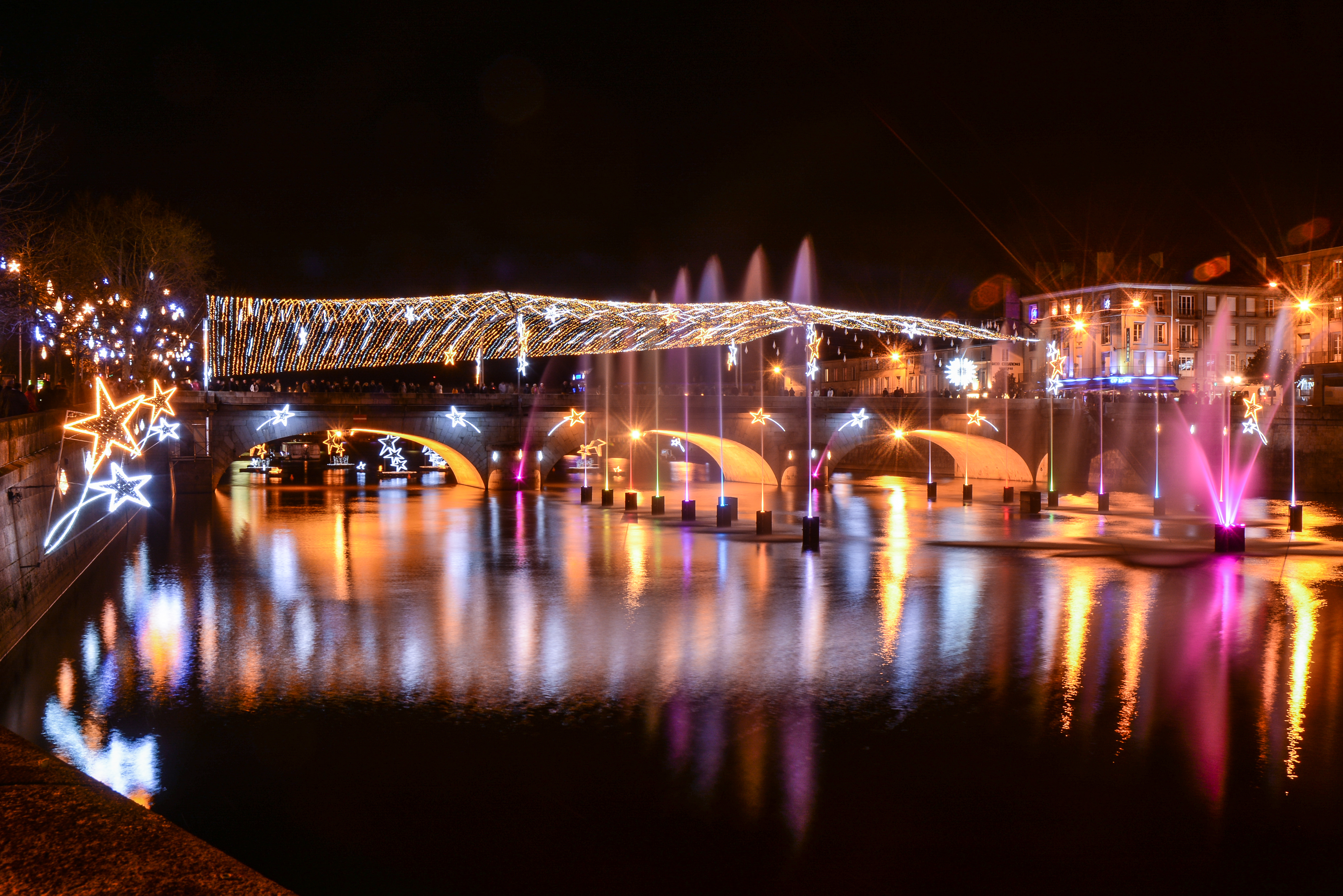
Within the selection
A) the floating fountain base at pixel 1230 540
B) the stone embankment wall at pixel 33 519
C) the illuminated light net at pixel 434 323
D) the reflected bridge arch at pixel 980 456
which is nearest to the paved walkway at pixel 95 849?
the stone embankment wall at pixel 33 519

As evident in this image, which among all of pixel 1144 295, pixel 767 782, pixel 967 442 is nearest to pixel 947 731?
pixel 767 782

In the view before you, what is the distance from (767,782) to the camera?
13094 mm

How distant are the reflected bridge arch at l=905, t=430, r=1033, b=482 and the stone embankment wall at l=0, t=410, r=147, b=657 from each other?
48914 mm

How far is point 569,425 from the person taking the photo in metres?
62.1

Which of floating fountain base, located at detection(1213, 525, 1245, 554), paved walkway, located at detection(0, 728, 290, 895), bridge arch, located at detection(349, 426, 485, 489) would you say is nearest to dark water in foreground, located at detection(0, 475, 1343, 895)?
floating fountain base, located at detection(1213, 525, 1245, 554)

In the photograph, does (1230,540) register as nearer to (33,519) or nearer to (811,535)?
(811,535)

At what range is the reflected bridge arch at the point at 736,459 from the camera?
Answer: 65625 millimetres

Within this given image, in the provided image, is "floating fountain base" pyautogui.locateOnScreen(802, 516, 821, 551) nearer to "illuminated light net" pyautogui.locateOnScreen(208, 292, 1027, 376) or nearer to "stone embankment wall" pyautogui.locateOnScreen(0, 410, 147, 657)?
"illuminated light net" pyautogui.locateOnScreen(208, 292, 1027, 376)

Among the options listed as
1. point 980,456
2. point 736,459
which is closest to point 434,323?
point 736,459

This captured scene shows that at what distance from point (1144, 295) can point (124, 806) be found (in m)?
88.9

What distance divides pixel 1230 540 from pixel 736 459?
41124 millimetres

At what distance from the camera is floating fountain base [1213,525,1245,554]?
3297cm

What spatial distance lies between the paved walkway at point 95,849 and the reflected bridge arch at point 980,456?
61644 mm

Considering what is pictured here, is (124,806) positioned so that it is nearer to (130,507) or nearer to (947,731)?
(947,731)
